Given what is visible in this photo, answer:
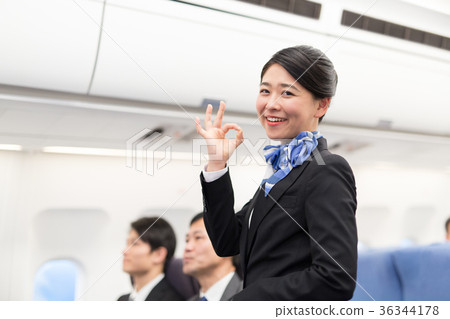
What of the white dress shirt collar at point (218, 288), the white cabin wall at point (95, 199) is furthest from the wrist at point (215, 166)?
the white dress shirt collar at point (218, 288)

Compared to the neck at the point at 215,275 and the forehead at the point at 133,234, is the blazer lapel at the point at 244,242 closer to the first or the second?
the neck at the point at 215,275

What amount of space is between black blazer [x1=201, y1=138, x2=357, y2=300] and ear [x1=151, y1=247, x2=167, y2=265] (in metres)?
3.21

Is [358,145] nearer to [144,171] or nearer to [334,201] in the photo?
[144,171]

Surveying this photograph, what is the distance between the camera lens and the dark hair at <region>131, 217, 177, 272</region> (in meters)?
3.89

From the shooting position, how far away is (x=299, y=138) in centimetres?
91

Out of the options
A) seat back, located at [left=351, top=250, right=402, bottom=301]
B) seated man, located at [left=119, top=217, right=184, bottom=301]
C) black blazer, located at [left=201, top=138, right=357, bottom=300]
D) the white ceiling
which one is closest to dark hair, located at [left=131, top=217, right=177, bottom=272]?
seated man, located at [left=119, top=217, right=184, bottom=301]

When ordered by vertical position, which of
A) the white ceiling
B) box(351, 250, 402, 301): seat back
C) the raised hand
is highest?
the white ceiling

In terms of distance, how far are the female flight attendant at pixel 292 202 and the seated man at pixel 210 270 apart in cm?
250

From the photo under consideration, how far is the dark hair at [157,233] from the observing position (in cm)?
389

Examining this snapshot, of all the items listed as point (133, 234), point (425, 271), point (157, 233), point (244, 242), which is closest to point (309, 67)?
point (244, 242)

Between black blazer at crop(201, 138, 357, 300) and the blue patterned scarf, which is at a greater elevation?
A: the blue patterned scarf

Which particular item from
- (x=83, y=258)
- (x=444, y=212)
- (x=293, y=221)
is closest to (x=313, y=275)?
(x=293, y=221)

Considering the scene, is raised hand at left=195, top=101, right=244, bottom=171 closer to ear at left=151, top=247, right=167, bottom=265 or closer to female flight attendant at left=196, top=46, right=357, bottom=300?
female flight attendant at left=196, top=46, right=357, bottom=300
